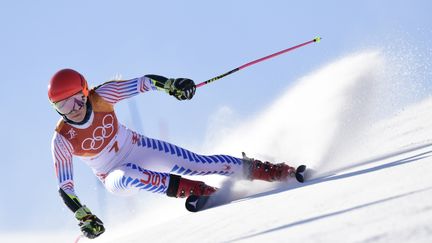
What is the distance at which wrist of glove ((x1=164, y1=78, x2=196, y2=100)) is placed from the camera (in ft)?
16.3

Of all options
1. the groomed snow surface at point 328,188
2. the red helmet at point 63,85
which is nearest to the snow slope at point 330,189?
the groomed snow surface at point 328,188

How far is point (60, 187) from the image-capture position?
15.5 ft

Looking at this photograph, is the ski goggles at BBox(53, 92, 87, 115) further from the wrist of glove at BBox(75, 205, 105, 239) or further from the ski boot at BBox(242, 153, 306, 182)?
the ski boot at BBox(242, 153, 306, 182)

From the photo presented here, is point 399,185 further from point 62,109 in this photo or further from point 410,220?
point 62,109

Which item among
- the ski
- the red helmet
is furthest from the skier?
the ski

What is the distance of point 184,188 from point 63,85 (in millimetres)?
1451

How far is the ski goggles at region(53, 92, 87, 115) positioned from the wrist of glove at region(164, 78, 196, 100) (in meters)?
0.81

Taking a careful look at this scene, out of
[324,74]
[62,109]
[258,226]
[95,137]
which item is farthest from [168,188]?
[324,74]

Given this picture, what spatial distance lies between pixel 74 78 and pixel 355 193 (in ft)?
10.2

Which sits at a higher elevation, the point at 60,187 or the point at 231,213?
the point at 60,187

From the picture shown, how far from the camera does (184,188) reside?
5020 mm

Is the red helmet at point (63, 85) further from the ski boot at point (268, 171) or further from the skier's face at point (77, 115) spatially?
the ski boot at point (268, 171)

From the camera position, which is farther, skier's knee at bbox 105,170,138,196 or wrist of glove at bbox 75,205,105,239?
skier's knee at bbox 105,170,138,196

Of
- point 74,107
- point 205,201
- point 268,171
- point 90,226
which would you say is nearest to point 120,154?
point 74,107
